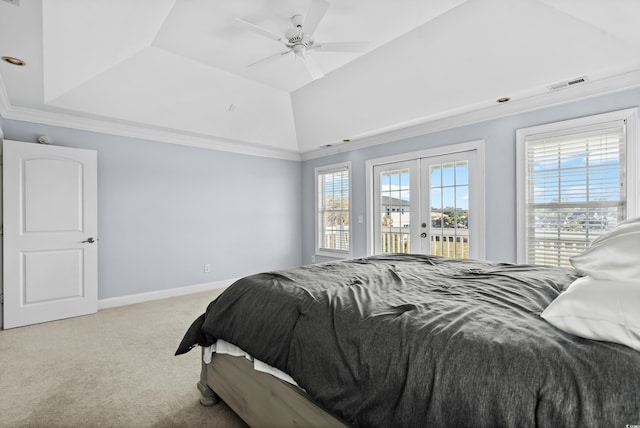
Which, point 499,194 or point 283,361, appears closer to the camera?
point 283,361

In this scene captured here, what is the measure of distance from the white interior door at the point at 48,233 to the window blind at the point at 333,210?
345cm

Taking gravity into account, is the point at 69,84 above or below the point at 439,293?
above

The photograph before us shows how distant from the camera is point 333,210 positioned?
5793mm

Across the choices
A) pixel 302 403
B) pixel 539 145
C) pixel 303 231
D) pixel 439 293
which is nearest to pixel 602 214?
pixel 539 145

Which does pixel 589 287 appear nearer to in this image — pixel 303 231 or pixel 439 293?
pixel 439 293

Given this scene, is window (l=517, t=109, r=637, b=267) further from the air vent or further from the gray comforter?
the gray comforter

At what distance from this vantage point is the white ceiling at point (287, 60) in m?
2.54

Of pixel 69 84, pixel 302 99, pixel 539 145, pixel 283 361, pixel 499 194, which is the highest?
pixel 302 99

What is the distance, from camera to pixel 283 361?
1.43 meters

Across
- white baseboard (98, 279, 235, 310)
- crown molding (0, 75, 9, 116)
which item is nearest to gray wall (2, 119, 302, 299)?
white baseboard (98, 279, 235, 310)

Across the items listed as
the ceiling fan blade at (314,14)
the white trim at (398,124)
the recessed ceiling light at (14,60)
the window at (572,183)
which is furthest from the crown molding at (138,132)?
the window at (572,183)

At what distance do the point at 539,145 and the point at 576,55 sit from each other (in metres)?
0.93

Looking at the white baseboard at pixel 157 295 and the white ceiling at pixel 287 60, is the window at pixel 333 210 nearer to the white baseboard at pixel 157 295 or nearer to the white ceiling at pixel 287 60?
the white ceiling at pixel 287 60

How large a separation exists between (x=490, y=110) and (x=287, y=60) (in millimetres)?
2401
